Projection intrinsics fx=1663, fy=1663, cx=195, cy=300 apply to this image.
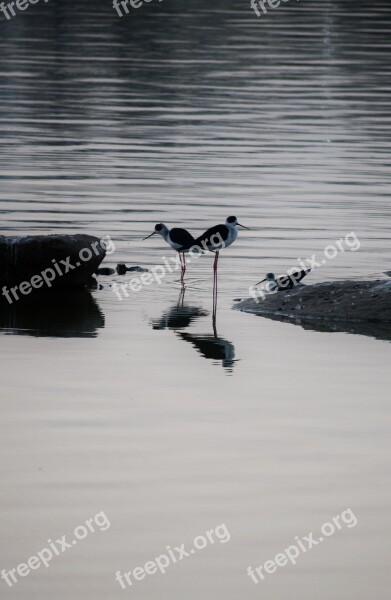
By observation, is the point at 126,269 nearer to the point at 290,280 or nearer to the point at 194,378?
the point at 290,280

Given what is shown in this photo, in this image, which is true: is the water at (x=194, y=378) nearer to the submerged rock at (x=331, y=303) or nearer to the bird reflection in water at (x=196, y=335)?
the bird reflection in water at (x=196, y=335)

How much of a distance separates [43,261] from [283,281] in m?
2.50

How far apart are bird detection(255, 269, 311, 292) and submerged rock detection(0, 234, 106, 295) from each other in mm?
1874

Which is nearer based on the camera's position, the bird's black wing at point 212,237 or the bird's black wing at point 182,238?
the bird's black wing at point 212,237

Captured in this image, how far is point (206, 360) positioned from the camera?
13484 millimetres

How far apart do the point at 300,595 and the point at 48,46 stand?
4986 cm

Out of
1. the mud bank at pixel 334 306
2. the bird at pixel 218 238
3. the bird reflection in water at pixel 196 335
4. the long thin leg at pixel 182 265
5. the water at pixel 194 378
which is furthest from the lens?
the bird at pixel 218 238

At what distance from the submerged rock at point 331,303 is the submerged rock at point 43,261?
1.94 metres

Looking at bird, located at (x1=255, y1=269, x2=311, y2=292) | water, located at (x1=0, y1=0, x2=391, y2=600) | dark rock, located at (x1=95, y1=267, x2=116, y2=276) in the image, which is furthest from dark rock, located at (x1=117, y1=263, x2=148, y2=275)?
bird, located at (x1=255, y1=269, x2=311, y2=292)

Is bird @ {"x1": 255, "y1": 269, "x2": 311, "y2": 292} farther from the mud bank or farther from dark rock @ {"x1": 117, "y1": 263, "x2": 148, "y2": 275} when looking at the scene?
dark rock @ {"x1": 117, "y1": 263, "x2": 148, "y2": 275}

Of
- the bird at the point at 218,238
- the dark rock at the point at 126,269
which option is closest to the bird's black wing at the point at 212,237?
the bird at the point at 218,238

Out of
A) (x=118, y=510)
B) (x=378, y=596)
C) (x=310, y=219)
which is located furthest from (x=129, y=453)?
(x=310, y=219)

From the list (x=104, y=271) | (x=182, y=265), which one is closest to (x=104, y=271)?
(x=104, y=271)

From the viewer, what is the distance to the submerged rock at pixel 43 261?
17172 mm
